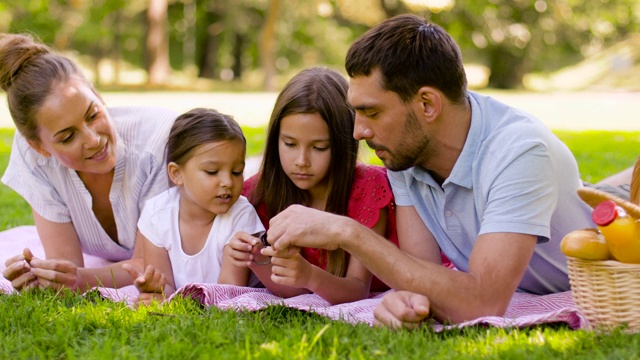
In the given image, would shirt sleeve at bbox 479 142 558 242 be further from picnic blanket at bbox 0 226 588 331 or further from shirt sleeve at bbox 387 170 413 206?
shirt sleeve at bbox 387 170 413 206

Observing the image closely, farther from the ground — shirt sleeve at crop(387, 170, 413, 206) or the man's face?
the man's face

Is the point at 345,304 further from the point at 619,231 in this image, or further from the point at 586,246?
the point at 619,231

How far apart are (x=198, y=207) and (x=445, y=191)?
4.31ft

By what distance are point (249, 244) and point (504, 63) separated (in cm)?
2799

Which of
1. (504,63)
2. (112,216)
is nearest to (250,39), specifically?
(504,63)

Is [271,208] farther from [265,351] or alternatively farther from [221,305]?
[265,351]

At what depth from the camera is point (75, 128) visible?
3939 millimetres

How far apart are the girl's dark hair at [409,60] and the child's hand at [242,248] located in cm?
85

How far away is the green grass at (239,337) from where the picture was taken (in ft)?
9.05

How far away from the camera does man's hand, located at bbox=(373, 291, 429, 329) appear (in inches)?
117

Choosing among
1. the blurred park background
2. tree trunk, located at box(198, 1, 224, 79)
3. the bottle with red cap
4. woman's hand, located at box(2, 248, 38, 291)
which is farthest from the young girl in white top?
tree trunk, located at box(198, 1, 224, 79)

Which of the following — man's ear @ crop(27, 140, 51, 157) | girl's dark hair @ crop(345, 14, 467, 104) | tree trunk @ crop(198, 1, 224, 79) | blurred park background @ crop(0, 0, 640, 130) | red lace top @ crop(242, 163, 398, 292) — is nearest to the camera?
girl's dark hair @ crop(345, 14, 467, 104)

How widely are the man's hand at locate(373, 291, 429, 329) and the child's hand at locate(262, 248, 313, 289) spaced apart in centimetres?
38

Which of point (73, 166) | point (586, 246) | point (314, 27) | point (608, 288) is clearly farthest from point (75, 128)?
point (314, 27)
